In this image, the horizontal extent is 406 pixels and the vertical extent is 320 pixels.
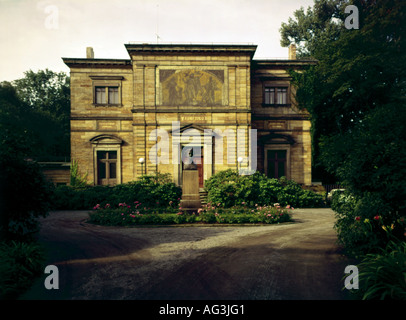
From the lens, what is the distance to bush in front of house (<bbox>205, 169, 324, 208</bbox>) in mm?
14523

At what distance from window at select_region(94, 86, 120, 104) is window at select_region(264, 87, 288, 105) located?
12.8 meters

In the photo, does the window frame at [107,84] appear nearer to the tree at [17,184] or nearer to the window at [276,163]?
the window at [276,163]

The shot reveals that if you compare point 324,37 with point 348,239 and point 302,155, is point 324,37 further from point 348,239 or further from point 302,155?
point 348,239

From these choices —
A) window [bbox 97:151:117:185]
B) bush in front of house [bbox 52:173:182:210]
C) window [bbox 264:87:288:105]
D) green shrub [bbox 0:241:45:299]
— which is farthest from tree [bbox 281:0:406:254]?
window [bbox 97:151:117:185]

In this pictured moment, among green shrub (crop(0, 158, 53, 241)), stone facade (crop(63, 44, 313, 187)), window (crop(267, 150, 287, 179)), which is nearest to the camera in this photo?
green shrub (crop(0, 158, 53, 241))

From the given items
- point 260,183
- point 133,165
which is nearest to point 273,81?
point 260,183

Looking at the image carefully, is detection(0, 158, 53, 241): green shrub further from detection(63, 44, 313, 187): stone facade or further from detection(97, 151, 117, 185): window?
detection(97, 151, 117, 185): window

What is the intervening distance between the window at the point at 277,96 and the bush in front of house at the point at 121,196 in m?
11.2

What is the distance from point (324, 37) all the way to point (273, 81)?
36.8 ft

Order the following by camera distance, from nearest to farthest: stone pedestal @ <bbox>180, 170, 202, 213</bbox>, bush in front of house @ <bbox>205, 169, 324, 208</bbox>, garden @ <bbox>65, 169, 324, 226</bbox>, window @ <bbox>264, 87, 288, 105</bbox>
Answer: stone pedestal @ <bbox>180, 170, 202, 213</bbox> → garden @ <bbox>65, 169, 324, 226</bbox> → bush in front of house @ <bbox>205, 169, 324, 208</bbox> → window @ <bbox>264, 87, 288, 105</bbox>

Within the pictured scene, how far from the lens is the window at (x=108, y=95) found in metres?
19.8

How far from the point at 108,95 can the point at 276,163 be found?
1551 cm

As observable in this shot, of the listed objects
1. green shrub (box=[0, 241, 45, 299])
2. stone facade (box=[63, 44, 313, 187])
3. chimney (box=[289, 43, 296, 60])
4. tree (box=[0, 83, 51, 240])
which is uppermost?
chimney (box=[289, 43, 296, 60])

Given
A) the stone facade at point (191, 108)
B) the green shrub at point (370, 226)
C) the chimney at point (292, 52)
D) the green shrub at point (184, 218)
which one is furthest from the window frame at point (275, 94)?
the green shrub at point (370, 226)
